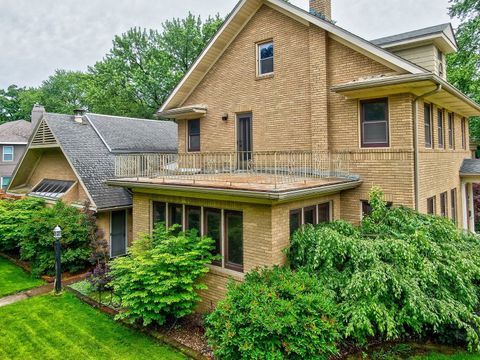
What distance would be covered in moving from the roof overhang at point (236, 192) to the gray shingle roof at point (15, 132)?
24908 millimetres

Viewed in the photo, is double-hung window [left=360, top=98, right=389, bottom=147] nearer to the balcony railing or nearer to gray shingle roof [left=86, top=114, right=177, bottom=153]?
the balcony railing

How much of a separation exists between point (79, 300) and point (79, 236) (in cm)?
299

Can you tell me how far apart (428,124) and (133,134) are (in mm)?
15410

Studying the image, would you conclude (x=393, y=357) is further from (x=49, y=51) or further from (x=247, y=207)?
(x=49, y=51)

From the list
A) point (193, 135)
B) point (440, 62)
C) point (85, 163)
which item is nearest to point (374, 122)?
point (440, 62)

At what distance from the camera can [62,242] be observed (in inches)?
454

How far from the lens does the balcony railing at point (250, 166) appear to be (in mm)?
10312

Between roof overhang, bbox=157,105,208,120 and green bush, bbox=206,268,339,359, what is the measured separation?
31.4 ft

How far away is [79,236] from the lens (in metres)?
12.0

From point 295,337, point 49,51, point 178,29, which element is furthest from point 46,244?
point 49,51

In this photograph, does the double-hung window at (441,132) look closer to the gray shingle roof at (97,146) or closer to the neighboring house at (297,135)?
the neighboring house at (297,135)

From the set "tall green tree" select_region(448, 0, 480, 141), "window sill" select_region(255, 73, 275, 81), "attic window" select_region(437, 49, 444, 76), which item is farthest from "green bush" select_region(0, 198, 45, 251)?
"tall green tree" select_region(448, 0, 480, 141)

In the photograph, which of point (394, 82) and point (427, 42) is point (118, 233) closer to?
point (394, 82)

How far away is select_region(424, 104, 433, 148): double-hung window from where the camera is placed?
418 inches
